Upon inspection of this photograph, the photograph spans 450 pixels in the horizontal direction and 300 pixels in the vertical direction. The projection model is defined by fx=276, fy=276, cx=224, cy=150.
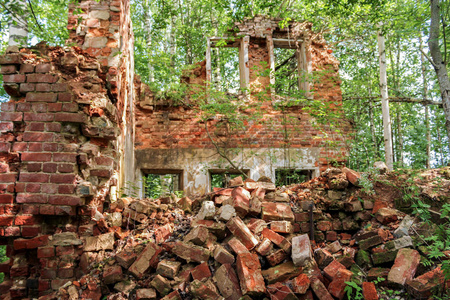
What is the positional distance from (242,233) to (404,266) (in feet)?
4.54

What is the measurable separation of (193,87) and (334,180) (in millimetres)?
4327

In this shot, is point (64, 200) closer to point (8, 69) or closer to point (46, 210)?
point (46, 210)

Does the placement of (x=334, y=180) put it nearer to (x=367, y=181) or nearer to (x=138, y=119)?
(x=367, y=181)

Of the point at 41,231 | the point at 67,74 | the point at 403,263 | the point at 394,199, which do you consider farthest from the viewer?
the point at 394,199

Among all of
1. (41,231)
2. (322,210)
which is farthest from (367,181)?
(41,231)

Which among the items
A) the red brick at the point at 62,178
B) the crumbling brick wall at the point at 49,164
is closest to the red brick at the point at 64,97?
the crumbling brick wall at the point at 49,164

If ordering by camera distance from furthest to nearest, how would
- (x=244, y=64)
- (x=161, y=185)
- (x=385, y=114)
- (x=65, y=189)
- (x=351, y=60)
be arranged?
(x=351, y=60) < (x=161, y=185) < (x=244, y=64) < (x=385, y=114) < (x=65, y=189)

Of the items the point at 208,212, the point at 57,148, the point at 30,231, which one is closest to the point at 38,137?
the point at 57,148

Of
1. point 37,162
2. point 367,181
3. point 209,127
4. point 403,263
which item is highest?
point 209,127

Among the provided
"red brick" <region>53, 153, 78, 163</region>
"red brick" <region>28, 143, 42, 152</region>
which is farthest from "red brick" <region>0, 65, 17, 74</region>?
"red brick" <region>53, 153, 78, 163</region>

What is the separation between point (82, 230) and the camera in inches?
108

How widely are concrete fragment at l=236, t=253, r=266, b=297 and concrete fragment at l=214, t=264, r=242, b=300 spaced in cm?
5

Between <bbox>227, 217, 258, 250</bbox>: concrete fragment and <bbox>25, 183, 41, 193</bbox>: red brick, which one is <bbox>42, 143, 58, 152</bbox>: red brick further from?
<bbox>227, 217, 258, 250</bbox>: concrete fragment

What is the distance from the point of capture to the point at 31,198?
256cm
